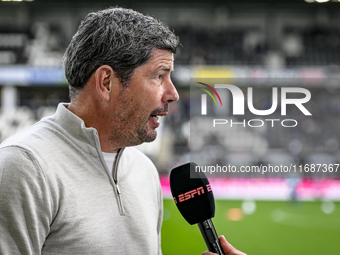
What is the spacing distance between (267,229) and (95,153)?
4787mm

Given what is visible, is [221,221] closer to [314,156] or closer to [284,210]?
[284,210]

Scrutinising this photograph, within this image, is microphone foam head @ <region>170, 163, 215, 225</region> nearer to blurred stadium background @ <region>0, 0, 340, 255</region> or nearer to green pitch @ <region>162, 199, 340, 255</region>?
green pitch @ <region>162, 199, 340, 255</region>

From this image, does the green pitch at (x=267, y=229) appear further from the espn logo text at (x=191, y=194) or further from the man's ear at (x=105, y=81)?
the man's ear at (x=105, y=81)

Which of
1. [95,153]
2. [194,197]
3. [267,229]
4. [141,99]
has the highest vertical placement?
[141,99]

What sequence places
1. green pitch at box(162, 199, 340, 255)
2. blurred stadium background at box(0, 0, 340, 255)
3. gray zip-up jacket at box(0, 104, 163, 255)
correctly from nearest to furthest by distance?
gray zip-up jacket at box(0, 104, 163, 255) < green pitch at box(162, 199, 340, 255) < blurred stadium background at box(0, 0, 340, 255)

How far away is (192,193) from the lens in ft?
3.06

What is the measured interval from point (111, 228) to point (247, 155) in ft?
23.2

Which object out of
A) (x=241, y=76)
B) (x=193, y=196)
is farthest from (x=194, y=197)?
(x=241, y=76)

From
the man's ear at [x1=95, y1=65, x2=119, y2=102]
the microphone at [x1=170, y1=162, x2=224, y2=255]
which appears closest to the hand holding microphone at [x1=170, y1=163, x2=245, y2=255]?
the microphone at [x1=170, y1=162, x2=224, y2=255]

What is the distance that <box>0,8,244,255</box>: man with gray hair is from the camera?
714 millimetres

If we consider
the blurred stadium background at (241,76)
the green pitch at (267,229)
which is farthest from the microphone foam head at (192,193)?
the blurred stadium background at (241,76)

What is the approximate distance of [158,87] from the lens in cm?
90

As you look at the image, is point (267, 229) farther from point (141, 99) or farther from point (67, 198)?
point (67, 198)

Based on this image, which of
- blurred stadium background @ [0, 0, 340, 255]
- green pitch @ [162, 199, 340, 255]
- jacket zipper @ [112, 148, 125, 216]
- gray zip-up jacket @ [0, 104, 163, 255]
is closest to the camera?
gray zip-up jacket @ [0, 104, 163, 255]
